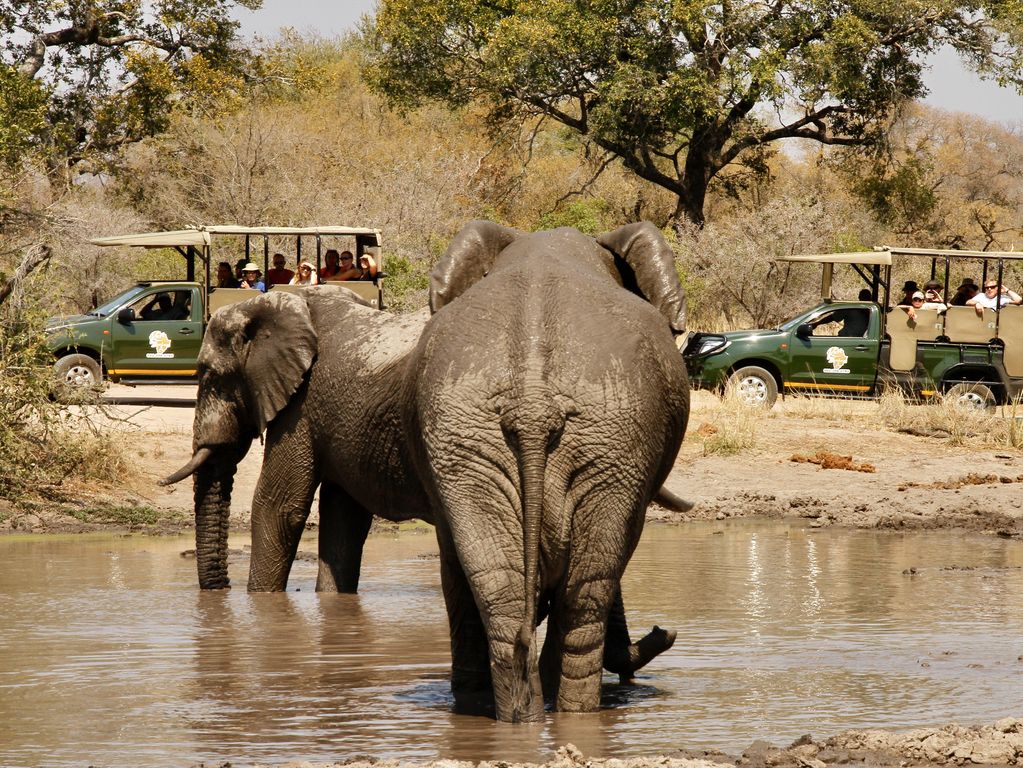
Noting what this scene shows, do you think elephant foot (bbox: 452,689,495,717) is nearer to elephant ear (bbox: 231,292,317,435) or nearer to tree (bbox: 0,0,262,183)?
elephant ear (bbox: 231,292,317,435)

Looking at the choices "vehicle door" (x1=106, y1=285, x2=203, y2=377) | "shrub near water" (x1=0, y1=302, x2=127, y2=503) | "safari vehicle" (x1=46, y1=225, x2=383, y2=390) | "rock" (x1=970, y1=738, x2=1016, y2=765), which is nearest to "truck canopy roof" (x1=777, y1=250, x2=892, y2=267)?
"safari vehicle" (x1=46, y1=225, x2=383, y2=390)

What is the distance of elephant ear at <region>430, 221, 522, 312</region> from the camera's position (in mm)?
6578

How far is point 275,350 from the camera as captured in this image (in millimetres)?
9727

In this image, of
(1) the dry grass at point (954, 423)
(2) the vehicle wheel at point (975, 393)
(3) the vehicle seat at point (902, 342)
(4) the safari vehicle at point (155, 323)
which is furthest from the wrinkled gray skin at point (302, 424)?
(3) the vehicle seat at point (902, 342)

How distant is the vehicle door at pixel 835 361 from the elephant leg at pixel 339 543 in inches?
483

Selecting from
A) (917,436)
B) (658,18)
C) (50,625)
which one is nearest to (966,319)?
(917,436)

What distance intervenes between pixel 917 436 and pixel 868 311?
12.9 ft

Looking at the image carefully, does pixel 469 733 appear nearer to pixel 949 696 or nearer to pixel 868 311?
pixel 949 696

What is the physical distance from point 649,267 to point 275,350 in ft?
11.7

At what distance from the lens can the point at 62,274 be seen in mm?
28281

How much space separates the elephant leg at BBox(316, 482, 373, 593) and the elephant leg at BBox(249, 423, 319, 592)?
172 millimetres

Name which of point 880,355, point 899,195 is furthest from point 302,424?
point 899,195

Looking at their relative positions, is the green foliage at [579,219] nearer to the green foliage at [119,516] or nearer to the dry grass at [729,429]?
the dry grass at [729,429]

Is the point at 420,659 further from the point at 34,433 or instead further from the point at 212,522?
the point at 34,433
